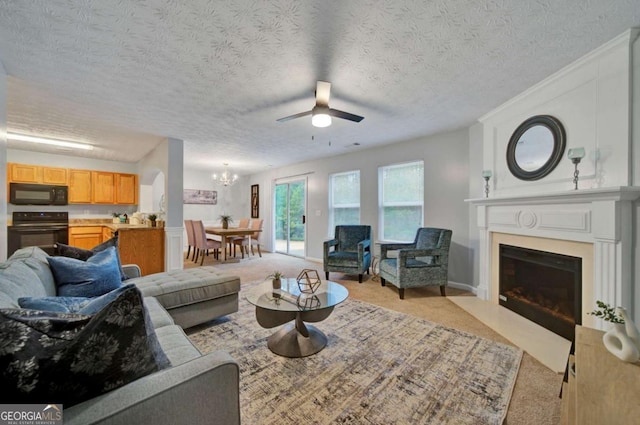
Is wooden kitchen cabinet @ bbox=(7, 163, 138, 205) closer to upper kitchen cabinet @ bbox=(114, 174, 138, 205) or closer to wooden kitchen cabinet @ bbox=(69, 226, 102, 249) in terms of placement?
upper kitchen cabinet @ bbox=(114, 174, 138, 205)

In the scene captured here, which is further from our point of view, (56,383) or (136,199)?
(136,199)

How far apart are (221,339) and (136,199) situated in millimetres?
5212

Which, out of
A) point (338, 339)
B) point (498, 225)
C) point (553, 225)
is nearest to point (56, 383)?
point (338, 339)

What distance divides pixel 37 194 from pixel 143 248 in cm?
266

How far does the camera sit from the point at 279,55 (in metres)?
1.99

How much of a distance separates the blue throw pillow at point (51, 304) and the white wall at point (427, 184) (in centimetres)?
411

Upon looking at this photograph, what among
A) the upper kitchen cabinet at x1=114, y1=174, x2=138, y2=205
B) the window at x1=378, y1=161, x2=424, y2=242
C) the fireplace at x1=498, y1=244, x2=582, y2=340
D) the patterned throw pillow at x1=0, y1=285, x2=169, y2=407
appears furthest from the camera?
the upper kitchen cabinet at x1=114, y1=174, x2=138, y2=205

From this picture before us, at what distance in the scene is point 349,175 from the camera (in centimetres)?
539

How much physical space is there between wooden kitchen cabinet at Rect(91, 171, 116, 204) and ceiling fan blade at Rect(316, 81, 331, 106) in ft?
18.2

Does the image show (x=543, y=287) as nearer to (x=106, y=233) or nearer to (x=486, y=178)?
(x=486, y=178)

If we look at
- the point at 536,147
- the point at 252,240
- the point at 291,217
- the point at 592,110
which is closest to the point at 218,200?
the point at 252,240

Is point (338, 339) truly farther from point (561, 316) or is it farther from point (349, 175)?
point (349, 175)

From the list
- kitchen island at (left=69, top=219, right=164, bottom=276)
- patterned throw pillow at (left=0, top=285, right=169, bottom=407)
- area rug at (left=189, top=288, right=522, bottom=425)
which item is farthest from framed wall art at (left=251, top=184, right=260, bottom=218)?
patterned throw pillow at (left=0, top=285, right=169, bottom=407)

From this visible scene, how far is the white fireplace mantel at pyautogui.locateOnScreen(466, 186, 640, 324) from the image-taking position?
1.85 metres
